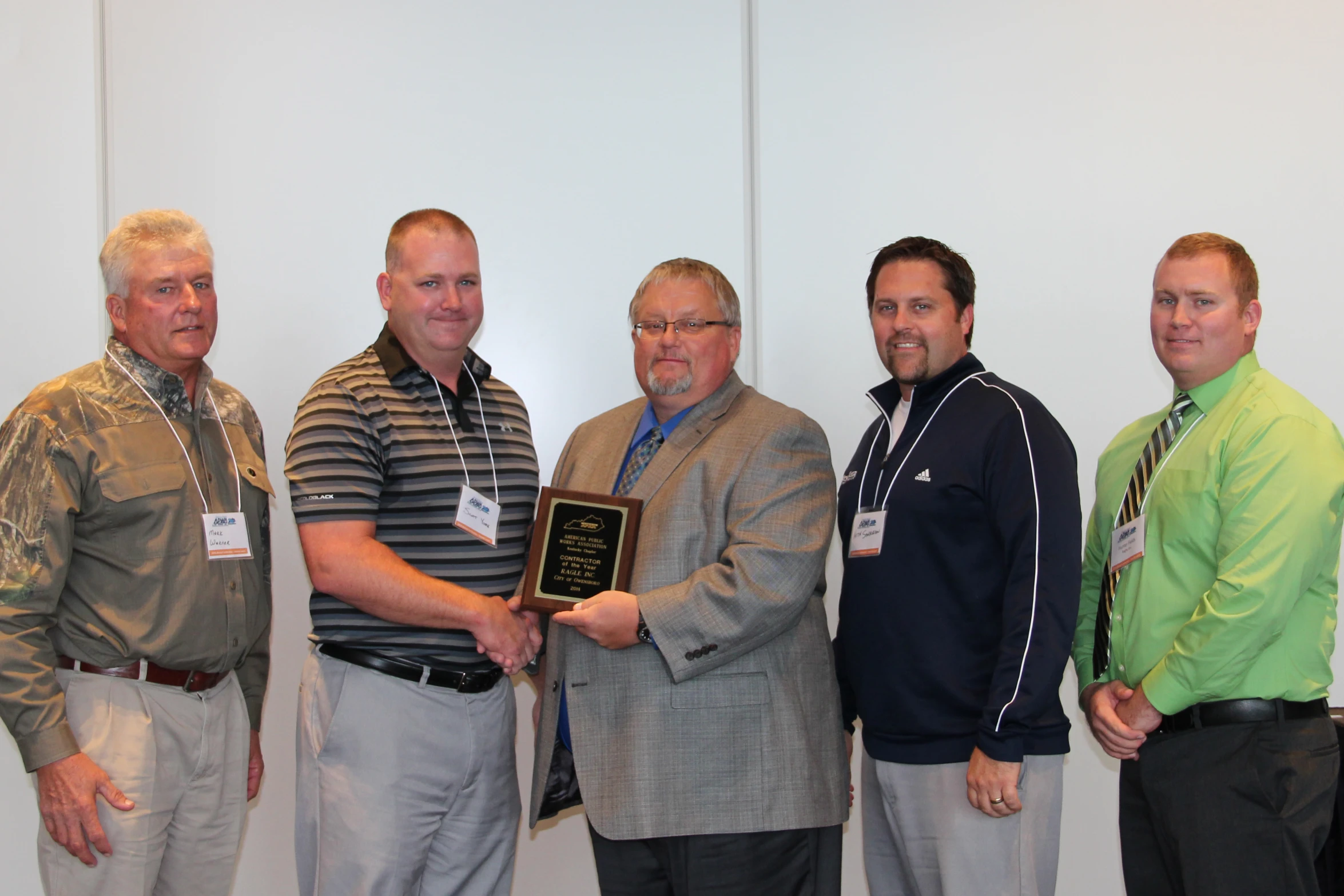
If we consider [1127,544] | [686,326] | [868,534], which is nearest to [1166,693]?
[1127,544]

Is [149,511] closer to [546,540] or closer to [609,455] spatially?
[546,540]

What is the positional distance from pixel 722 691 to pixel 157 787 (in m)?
1.28

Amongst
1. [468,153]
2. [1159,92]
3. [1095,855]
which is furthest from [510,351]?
[1095,855]

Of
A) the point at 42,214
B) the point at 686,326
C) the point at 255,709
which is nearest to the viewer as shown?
the point at 686,326

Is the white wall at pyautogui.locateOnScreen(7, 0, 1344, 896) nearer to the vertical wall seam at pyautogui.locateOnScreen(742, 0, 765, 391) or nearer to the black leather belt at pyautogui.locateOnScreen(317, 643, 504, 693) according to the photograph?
the vertical wall seam at pyautogui.locateOnScreen(742, 0, 765, 391)

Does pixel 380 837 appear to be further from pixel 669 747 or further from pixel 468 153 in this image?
pixel 468 153

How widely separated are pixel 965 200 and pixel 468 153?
1.76 m

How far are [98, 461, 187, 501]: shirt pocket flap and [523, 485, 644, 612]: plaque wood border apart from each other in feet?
2.80

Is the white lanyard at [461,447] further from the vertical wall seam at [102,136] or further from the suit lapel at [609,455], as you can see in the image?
the vertical wall seam at [102,136]

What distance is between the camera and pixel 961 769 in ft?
7.18

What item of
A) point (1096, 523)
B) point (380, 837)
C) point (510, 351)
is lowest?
point (380, 837)

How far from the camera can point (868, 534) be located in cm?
238

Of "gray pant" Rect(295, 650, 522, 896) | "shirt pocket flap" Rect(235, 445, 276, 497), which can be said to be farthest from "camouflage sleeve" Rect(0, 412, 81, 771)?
"gray pant" Rect(295, 650, 522, 896)

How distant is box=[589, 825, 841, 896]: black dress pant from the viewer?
7.30 ft
